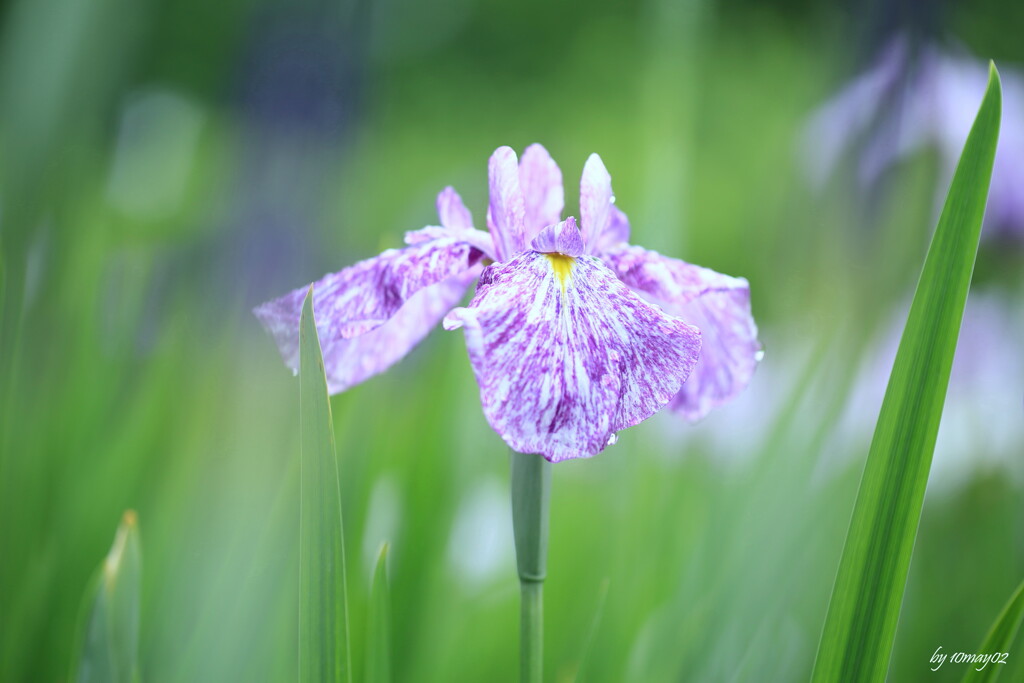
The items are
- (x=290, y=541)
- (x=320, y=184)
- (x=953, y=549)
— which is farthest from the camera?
(x=320, y=184)

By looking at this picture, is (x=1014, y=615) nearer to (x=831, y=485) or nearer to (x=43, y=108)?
(x=831, y=485)

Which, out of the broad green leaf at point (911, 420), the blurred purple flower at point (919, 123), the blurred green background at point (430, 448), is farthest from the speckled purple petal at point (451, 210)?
the blurred purple flower at point (919, 123)

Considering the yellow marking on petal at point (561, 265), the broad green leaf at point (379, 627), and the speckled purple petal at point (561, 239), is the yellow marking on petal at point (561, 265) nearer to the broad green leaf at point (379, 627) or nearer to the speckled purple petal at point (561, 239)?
the speckled purple petal at point (561, 239)

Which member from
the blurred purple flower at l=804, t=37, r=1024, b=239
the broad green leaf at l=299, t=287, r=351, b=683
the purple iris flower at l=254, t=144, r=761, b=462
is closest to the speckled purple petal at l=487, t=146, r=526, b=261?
the purple iris flower at l=254, t=144, r=761, b=462

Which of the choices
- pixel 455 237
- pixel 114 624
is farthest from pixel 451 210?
pixel 114 624

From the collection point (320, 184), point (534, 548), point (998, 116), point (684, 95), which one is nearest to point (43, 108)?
point (534, 548)

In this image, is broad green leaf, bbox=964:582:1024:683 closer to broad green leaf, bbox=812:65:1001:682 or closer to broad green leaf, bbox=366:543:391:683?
broad green leaf, bbox=812:65:1001:682

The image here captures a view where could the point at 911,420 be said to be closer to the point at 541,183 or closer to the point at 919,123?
the point at 541,183
